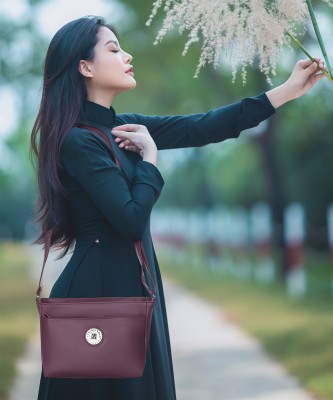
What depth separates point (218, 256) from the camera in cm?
2450

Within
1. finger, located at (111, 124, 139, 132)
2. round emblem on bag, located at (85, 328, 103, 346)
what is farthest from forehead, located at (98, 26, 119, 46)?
round emblem on bag, located at (85, 328, 103, 346)

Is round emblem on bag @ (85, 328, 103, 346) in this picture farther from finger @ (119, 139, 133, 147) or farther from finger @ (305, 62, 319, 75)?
finger @ (305, 62, 319, 75)

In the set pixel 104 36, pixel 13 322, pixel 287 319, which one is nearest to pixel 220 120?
pixel 104 36

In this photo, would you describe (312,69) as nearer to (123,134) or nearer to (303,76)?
(303,76)

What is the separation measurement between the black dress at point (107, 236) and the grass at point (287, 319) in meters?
3.42

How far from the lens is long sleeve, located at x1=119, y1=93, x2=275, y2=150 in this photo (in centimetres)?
354

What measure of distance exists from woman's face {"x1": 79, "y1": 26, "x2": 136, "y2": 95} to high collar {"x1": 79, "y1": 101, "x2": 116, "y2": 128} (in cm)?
7

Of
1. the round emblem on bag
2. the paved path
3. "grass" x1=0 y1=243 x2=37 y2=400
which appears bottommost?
the paved path

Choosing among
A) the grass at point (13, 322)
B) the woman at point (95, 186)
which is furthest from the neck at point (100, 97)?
the grass at point (13, 322)

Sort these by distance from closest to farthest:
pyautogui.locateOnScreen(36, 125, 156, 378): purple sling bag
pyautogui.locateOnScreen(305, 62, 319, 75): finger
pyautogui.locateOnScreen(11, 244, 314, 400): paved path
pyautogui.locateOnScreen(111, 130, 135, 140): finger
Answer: pyautogui.locateOnScreen(36, 125, 156, 378): purple sling bag < pyautogui.locateOnScreen(111, 130, 135, 140): finger < pyautogui.locateOnScreen(305, 62, 319, 75): finger < pyautogui.locateOnScreen(11, 244, 314, 400): paved path

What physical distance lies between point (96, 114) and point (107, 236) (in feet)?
1.39

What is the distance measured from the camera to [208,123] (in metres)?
3.56

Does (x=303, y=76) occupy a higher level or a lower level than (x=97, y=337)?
higher

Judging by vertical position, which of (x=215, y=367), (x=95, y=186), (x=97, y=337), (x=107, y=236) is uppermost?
(x=95, y=186)
